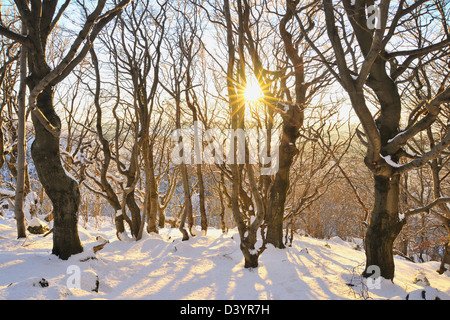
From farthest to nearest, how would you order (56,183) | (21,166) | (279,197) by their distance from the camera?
(279,197) < (21,166) < (56,183)

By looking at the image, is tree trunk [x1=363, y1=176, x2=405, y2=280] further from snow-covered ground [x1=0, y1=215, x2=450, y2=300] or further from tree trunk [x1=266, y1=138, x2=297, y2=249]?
tree trunk [x1=266, y1=138, x2=297, y2=249]

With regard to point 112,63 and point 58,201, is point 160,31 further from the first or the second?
point 58,201

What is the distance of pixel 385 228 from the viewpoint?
385 cm

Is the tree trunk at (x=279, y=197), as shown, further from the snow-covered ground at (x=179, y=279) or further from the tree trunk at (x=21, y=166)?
the tree trunk at (x=21, y=166)

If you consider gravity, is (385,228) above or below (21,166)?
below

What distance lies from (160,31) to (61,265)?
6079 mm

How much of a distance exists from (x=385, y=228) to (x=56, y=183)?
4826 mm

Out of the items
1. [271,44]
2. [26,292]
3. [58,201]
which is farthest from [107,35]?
[26,292]

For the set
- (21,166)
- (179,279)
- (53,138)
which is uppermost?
(53,138)

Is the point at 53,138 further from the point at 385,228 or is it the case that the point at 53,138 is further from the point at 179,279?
the point at 385,228

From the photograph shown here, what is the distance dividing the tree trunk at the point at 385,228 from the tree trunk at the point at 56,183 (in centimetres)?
439

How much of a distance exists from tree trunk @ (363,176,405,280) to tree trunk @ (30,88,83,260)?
4386 mm

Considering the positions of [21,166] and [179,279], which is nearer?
[179,279]

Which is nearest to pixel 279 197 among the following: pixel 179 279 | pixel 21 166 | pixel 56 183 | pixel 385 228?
pixel 385 228
